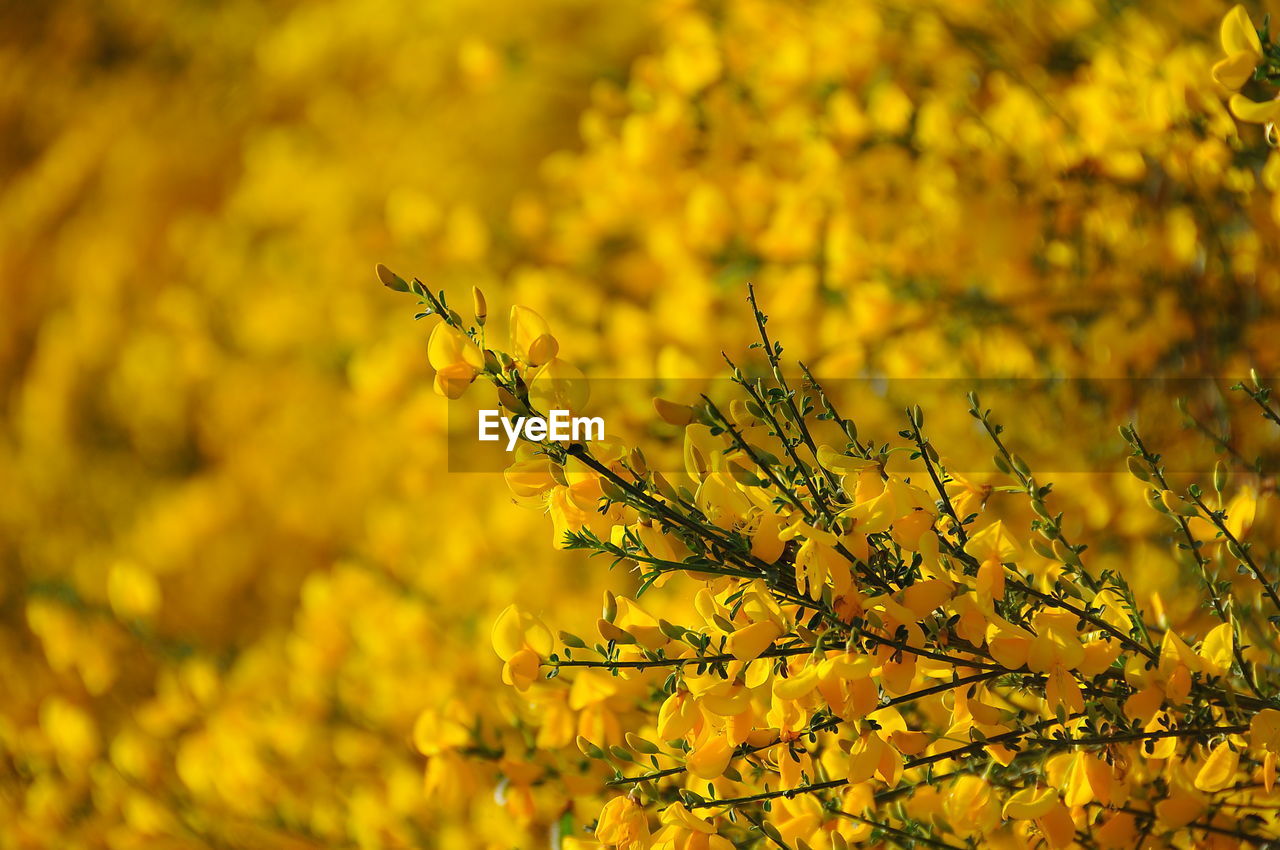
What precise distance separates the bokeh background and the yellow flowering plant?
0.16 meters

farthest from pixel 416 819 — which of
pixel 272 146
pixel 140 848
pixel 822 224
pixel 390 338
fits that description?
pixel 272 146

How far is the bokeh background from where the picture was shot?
128cm

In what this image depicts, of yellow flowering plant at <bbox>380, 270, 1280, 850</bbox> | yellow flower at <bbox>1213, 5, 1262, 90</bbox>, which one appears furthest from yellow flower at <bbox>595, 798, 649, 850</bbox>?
yellow flower at <bbox>1213, 5, 1262, 90</bbox>

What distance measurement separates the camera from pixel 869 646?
1.72 feet

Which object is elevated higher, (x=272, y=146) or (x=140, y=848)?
(x=272, y=146)

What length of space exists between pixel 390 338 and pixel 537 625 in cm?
170

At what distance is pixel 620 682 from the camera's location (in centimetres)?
70

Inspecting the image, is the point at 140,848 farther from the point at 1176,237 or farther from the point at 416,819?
the point at 1176,237

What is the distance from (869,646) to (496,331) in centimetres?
163

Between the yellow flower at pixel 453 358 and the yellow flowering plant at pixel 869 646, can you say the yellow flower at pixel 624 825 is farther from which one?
the yellow flower at pixel 453 358

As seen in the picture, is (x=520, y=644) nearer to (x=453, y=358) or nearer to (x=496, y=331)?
(x=453, y=358)

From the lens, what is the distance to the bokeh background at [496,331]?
128 cm

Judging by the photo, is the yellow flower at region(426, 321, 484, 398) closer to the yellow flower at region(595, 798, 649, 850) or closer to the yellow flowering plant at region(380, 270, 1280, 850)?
the yellow flowering plant at region(380, 270, 1280, 850)

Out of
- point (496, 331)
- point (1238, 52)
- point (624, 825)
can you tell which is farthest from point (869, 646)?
point (496, 331)
